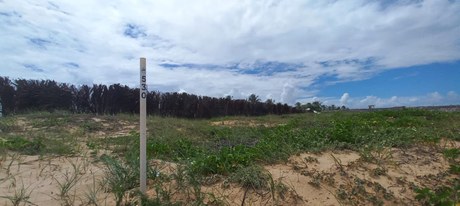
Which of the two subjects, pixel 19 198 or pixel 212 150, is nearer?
pixel 19 198

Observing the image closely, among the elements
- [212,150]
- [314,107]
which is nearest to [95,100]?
[212,150]

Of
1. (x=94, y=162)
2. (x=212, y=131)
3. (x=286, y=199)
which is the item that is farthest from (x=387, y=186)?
(x=212, y=131)

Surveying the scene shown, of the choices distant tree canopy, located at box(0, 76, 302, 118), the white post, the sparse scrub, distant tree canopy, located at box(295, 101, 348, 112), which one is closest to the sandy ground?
the sparse scrub

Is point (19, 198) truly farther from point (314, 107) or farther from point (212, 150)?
point (314, 107)

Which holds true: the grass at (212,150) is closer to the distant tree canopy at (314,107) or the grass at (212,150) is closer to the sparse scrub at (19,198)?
the sparse scrub at (19,198)

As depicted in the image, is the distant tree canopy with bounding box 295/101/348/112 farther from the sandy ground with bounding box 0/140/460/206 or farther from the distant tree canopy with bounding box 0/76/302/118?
the sandy ground with bounding box 0/140/460/206

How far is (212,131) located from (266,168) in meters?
5.01

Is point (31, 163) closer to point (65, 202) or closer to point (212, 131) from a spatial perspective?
point (65, 202)

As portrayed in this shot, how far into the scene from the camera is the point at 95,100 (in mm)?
15305

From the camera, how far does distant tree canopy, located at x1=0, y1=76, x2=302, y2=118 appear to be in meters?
13.6

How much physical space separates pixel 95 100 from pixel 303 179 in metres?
13.2

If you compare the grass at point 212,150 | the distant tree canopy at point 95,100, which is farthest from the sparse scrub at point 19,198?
the distant tree canopy at point 95,100

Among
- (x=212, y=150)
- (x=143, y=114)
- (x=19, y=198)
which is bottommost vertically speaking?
(x=19, y=198)

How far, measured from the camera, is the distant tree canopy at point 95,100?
1359 cm
